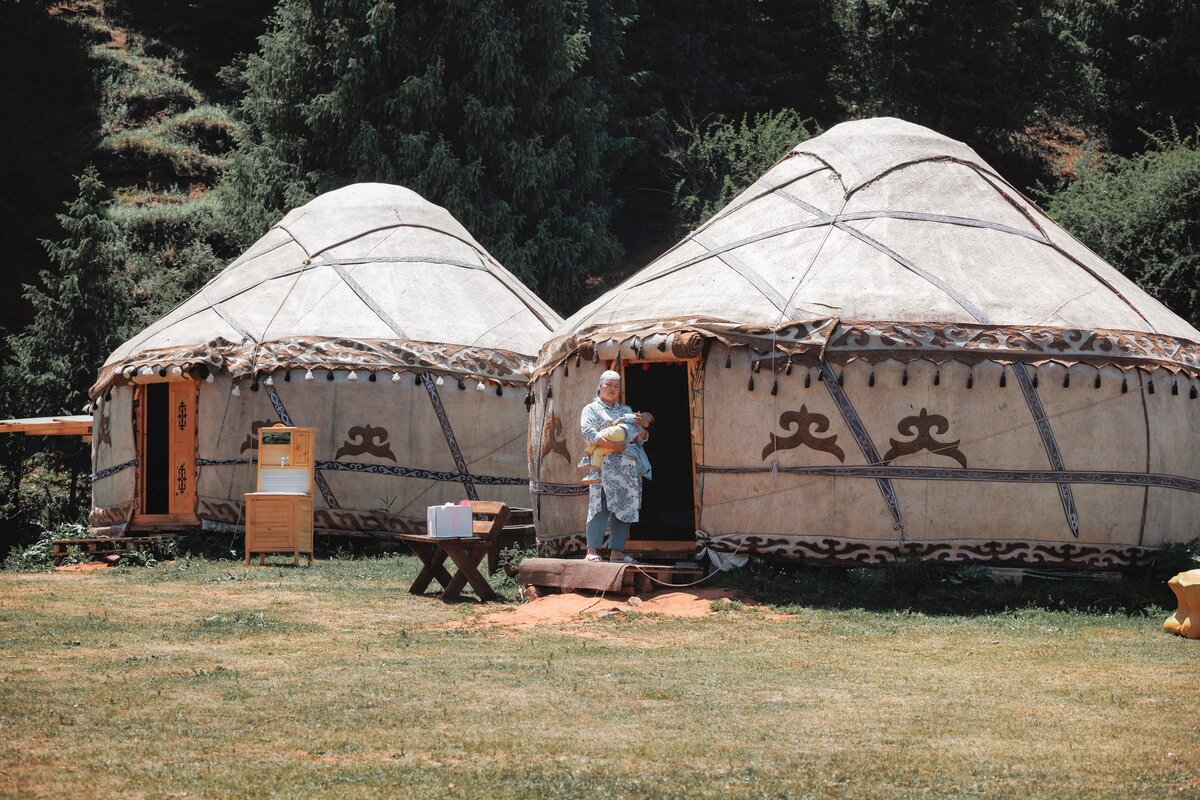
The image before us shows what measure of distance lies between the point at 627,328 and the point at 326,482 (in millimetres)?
4606

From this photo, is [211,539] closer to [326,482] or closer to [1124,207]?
[326,482]

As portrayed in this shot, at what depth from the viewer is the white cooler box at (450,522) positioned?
9023 millimetres

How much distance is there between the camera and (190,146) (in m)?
30.2

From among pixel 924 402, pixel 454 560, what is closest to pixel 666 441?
pixel 924 402

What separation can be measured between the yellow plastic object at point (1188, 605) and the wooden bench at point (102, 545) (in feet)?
27.6

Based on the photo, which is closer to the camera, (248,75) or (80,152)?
(248,75)

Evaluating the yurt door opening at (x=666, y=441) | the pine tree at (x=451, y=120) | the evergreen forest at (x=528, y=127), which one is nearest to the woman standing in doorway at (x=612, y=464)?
the yurt door opening at (x=666, y=441)

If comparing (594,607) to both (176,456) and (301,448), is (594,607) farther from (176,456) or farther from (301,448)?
(176,456)

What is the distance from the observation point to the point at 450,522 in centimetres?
906

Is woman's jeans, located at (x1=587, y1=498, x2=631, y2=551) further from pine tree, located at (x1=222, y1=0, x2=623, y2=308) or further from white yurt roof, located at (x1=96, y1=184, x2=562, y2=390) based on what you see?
pine tree, located at (x1=222, y1=0, x2=623, y2=308)

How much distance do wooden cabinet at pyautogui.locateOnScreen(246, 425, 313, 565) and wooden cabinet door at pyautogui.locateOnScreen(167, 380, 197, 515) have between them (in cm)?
231

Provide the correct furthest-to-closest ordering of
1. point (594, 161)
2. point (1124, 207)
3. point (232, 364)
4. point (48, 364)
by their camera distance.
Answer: point (594, 161) → point (48, 364) → point (1124, 207) → point (232, 364)

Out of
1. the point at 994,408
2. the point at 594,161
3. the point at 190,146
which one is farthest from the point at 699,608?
the point at 190,146

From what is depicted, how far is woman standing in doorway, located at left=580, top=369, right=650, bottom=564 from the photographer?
9273 millimetres
